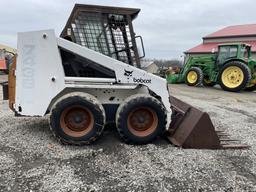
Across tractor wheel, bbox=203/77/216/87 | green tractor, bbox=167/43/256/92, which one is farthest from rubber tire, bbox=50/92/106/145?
tractor wheel, bbox=203/77/216/87

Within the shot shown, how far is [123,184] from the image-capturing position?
10.2 ft

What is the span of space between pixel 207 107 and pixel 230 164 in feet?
14.9

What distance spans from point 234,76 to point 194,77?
2469mm

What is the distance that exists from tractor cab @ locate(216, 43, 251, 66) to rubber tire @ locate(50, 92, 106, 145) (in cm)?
1019

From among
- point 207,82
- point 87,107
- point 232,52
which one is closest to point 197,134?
point 87,107

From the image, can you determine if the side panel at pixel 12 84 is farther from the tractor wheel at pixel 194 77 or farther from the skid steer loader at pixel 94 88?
the tractor wheel at pixel 194 77

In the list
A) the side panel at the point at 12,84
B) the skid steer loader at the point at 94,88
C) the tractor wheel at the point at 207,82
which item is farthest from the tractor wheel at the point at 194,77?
the side panel at the point at 12,84

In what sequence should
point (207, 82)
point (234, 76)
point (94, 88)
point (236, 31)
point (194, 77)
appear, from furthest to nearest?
point (236, 31) → point (207, 82) → point (194, 77) → point (234, 76) → point (94, 88)

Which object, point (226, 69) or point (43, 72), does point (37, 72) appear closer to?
point (43, 72)

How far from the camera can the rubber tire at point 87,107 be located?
13.5 feet

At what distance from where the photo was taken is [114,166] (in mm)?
3549

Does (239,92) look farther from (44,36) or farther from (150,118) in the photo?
(44,36)

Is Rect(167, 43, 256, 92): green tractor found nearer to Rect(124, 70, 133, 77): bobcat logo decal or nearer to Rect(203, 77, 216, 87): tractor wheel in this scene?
Rect(203, 77, 216, 87): tractor wheel

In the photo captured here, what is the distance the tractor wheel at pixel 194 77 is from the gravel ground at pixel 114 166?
30.5ft
